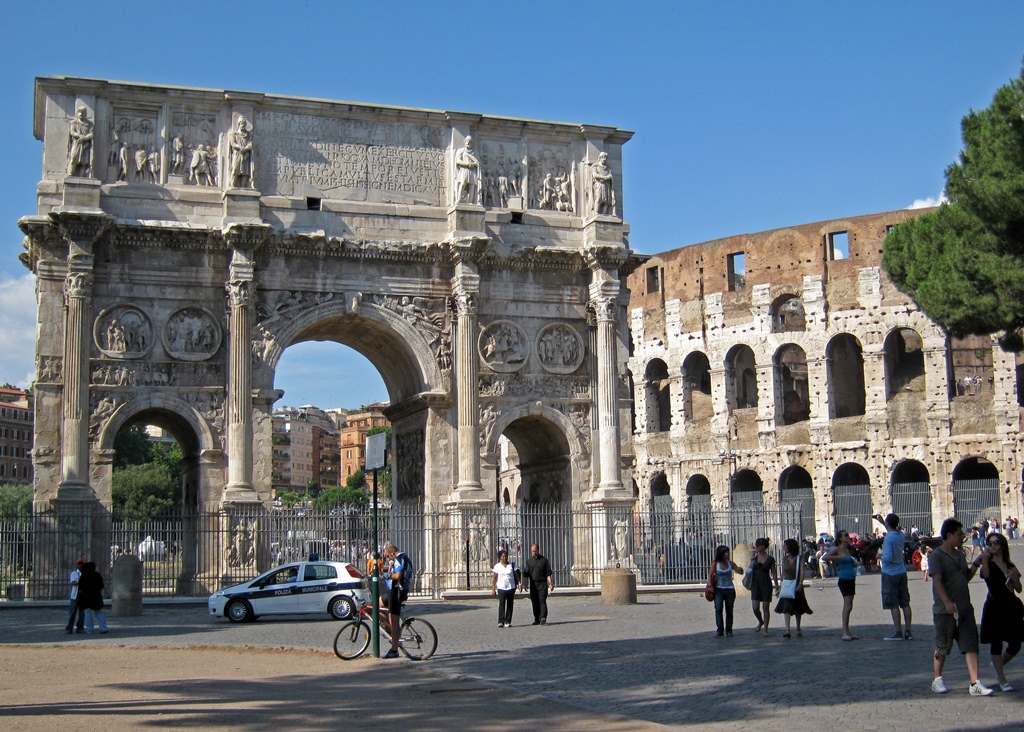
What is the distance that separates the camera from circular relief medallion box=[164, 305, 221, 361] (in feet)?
78.0

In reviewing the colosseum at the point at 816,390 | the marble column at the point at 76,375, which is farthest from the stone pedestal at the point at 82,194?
the colosseum at the point at 816,390

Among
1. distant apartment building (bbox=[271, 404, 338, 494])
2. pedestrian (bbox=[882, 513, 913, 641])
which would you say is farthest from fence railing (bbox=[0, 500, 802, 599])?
distant apartment building (bbox=[271, 404, 338, 494])

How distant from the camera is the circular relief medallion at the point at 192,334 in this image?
2378cm

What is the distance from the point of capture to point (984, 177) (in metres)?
20.3

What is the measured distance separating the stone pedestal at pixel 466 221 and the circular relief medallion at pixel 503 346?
6.36 feet

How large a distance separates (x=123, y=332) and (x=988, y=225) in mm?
15457

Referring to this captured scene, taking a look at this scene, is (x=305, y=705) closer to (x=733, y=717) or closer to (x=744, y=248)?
(x=733, y=717)

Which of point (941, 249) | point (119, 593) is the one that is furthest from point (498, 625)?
point (941, 249)

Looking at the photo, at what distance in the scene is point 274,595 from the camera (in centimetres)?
2000

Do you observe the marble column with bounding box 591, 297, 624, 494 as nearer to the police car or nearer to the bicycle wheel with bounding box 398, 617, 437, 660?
the police car

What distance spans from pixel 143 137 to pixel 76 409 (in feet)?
17.8

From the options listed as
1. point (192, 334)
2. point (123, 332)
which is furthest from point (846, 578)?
point (123, 332)

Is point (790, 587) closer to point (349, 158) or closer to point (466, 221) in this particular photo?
point (466, 221)

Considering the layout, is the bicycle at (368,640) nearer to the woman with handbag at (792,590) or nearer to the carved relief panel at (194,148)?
the woman with handbag at (792,590)
